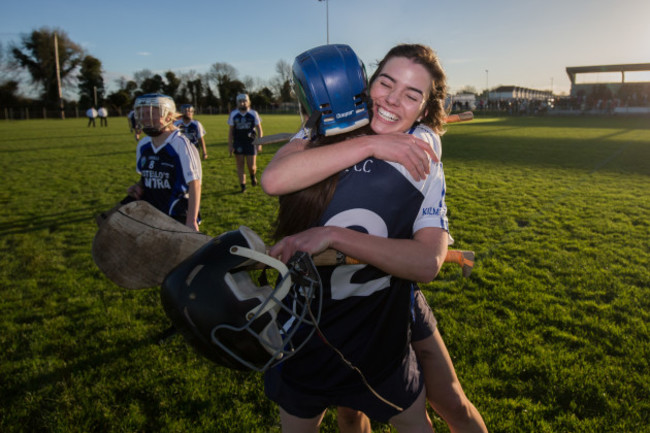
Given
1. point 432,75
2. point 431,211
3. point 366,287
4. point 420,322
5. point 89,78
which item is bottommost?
point 420,322

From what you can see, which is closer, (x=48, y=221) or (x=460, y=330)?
(x=460, y=330)

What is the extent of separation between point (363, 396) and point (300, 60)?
1.41 meters

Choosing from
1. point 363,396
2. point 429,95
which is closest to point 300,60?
point 429,95

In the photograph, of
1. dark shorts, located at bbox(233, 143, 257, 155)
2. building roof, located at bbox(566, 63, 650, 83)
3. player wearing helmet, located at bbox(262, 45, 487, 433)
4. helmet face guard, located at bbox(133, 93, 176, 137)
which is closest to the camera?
player wearing helmet, located at bbox(262, 45, 487, 433)

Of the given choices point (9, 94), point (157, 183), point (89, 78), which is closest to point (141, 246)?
point (157, 183)

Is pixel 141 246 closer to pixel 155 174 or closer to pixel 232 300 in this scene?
pixel 232 300

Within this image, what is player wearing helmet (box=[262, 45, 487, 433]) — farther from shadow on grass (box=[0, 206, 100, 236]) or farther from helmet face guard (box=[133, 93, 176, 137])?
shadow on grass (box=[0, 206, 100, 236])

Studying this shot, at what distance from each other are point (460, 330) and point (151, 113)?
4025 millimetres

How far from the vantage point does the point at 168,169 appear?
459cm

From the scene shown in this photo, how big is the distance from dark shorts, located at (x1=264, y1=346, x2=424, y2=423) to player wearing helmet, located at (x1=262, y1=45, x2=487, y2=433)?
0.02 meters

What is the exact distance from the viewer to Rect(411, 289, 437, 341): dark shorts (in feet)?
6.66

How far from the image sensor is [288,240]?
140 cm

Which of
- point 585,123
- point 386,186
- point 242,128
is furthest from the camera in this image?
point 585,123

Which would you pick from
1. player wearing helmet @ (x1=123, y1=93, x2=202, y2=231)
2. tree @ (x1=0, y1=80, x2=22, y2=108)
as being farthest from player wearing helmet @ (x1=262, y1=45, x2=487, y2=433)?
tree @ (x1=0, y1=80, x2=22, y2=108)
